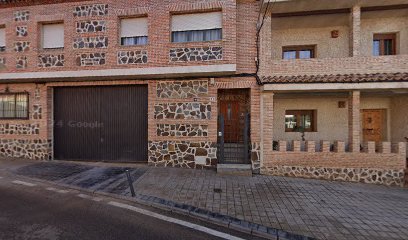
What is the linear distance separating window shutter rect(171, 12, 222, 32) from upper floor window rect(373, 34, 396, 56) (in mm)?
6522

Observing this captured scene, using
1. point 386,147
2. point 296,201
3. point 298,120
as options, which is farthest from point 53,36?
point 386,147

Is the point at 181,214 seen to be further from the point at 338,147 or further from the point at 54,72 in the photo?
the point at 54,72

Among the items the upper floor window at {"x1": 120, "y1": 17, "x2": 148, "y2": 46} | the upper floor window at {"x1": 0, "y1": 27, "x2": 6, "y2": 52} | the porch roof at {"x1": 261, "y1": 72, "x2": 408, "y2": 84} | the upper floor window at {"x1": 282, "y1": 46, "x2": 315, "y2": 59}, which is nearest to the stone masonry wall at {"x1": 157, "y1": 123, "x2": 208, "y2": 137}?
the porch roof at {"x1": 261, "y1": 72, "x2": 408, "y2": 84}

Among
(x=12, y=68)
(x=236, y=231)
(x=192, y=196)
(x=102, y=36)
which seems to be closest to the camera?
(x=236, y=231)

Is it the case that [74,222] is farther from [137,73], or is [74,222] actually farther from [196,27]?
[196,27]

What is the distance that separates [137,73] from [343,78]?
716 cm

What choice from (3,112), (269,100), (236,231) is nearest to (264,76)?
(269,100)

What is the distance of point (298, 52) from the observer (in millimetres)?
9102

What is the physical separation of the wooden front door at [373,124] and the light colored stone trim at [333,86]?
297 cm

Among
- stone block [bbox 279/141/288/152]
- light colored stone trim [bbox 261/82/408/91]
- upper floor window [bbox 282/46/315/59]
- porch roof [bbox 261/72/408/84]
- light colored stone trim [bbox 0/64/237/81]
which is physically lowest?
stone block [bbox 279/141/288/152]

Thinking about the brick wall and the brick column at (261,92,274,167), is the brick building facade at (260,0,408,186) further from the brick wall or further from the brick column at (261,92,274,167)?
the brick wall

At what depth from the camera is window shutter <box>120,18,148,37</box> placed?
8.12m

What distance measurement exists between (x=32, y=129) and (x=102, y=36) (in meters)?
5.13

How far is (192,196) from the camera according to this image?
525 centimetres
